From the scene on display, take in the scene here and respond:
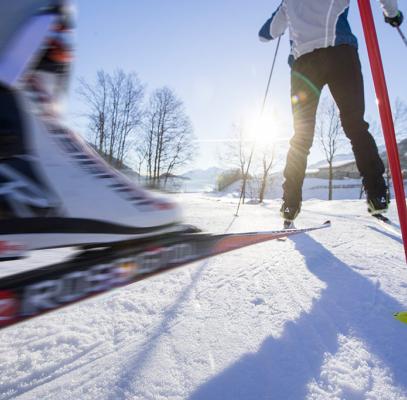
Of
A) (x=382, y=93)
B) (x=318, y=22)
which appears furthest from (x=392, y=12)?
(x=382, y=93)

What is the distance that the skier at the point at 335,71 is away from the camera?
1.72 meters

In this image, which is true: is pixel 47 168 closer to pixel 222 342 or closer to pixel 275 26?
pixel 222 342

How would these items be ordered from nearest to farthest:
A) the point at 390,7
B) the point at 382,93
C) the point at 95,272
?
the point at 95,272 < the point at 382,93 < the point at 390,7

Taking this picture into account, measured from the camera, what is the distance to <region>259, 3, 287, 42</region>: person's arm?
6.62 ft

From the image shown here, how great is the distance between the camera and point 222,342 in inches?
27.7

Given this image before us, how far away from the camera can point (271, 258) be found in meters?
1.43

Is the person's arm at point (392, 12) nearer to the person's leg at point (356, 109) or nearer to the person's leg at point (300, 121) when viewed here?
the person's leg at point (356, 109)

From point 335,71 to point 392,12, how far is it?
1.33 ft

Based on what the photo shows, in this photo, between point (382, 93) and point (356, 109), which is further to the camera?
point (356, 109)

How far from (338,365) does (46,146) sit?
0.94m

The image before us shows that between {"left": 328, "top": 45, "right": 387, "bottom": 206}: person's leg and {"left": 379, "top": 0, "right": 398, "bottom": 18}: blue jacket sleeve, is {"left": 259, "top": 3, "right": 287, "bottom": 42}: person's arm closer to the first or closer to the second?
{"left": 328, "top": 45, "right": 387, "bottom": 206}: person's leg

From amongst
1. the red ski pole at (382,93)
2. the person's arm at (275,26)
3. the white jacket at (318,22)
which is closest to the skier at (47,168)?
the red ski pole at (382,93)

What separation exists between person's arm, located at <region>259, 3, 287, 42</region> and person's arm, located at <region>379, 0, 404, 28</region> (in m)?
0.64

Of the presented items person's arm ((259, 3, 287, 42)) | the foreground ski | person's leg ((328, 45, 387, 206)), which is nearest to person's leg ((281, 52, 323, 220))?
person's leg ((328, 45, 387, 206))
